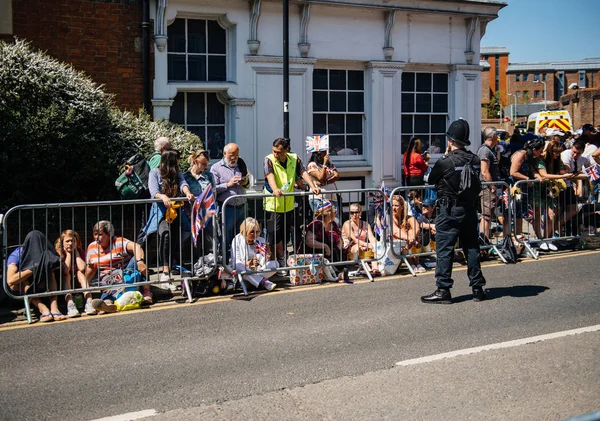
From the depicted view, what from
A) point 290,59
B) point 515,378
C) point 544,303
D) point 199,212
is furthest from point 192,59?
point 515,378

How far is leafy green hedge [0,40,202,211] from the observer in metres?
10.7

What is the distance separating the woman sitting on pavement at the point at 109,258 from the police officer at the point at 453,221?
359cm

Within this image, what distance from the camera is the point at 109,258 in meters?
9.05

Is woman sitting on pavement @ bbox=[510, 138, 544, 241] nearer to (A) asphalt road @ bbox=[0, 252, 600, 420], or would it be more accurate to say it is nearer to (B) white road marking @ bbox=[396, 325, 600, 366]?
(A) asphalt road @ bbox=[0, 252, 600, 420]

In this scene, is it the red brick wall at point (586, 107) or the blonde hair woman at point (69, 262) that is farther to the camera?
the red brick wall at point (586, 107)

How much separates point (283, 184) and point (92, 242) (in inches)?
111

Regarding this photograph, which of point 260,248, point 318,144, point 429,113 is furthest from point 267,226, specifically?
point 429,113

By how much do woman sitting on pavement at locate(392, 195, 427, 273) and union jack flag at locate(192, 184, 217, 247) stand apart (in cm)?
292

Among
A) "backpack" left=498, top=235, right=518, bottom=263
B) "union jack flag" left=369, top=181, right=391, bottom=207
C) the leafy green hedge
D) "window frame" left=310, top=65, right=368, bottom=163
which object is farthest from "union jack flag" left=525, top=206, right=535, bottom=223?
the leafy green hedge

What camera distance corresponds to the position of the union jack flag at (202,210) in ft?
30.9

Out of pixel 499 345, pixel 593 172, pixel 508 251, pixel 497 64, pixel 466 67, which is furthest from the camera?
pixel 497 64

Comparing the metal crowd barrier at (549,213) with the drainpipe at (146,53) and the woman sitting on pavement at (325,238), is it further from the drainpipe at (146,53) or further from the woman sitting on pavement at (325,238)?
the drainpipe at (146,53)

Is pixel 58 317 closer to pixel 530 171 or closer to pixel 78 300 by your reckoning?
pixel 78 300

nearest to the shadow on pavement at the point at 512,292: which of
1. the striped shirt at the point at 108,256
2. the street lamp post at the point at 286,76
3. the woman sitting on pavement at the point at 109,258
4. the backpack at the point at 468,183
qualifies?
the backpack at the point at 468,183
